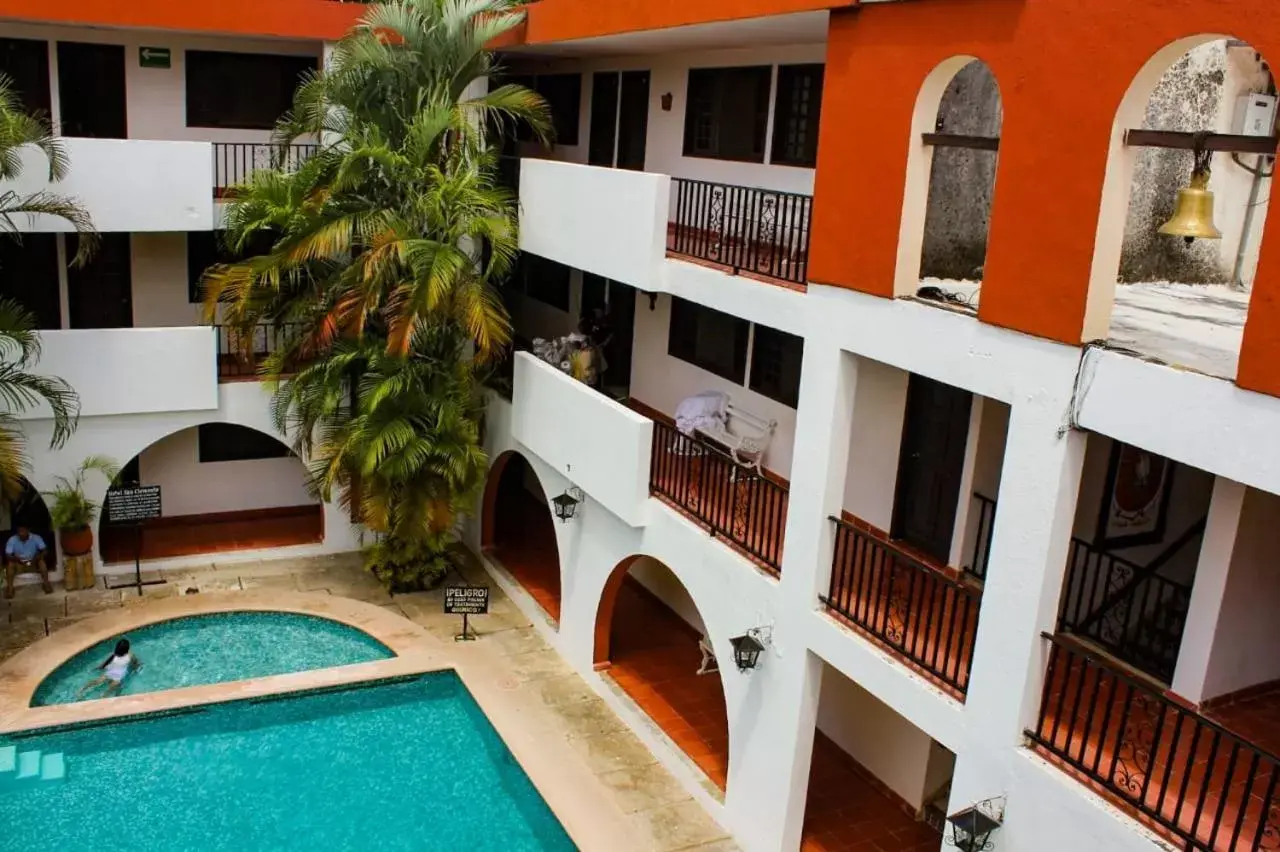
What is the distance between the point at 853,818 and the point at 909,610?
3777mm

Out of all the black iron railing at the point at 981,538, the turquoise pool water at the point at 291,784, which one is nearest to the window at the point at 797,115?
the black iron railing at the point at 981,538

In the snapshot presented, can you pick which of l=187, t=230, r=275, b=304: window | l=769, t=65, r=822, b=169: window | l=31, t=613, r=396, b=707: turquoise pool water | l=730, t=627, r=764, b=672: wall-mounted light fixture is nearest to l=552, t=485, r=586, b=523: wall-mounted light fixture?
l=31, t=613, r=396, b=707: turquoise pool water

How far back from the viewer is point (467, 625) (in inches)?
635

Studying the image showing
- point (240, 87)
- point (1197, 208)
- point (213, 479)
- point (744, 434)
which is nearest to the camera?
point (1197, 208)

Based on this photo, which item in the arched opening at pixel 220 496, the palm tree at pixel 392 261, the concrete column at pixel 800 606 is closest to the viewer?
the concrete column at pixel 800 606

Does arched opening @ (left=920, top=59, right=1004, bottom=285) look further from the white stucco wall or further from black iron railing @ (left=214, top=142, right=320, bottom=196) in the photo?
the white stucco wall

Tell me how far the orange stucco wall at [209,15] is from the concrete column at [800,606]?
10.1m

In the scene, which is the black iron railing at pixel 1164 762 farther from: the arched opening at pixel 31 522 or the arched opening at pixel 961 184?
the arched opening at pixel 31 522

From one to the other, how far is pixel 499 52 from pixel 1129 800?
1411 cm

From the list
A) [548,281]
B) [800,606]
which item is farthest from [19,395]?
Answer: [800,606]

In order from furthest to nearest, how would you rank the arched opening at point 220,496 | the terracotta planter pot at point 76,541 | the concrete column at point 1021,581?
the arched opening at point 220,496
the terracotta planter pot at point 76,541
the concrete column at point 1021,581

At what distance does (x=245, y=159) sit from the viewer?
58.3ft

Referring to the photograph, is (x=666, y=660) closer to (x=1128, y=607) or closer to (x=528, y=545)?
(x=528, y=545)

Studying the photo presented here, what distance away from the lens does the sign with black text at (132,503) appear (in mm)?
16453
